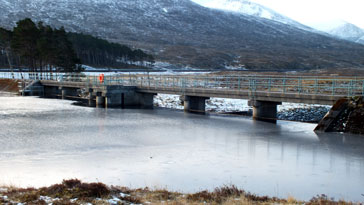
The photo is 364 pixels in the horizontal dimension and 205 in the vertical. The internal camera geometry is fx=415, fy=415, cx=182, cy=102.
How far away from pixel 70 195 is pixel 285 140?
1402 centimetres

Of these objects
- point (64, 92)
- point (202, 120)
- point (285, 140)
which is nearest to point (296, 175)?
point (285, 140)

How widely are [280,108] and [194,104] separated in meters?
7.93

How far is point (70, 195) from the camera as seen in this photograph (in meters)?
10.5

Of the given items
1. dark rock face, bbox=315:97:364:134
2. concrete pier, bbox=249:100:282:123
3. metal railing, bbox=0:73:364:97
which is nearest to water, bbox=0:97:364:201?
dark rock face, bbox=315:97:364:134

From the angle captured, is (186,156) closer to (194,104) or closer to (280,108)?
(194,104)

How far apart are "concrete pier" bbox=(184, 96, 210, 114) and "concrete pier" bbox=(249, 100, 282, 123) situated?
6.52 m

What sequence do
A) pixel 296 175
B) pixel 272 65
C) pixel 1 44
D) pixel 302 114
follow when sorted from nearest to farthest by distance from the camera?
pixel 296 175
pixel 302 114
pixel 1 44
pixel 272 65

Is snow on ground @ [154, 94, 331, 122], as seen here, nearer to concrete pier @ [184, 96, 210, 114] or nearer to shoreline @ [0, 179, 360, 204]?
concrete pier @ [184, 96, 210, 114]

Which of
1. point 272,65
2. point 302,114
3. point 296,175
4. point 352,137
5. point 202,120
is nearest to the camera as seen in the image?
point 296,175

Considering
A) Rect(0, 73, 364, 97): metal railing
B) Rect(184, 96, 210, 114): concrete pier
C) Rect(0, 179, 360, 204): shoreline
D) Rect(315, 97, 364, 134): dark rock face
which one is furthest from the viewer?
Rect(184, 96, 210, 114): concrete pier

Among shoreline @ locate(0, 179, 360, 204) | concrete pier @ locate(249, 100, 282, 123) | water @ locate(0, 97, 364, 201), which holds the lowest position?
water @ locate(0, 97, 364, 201)

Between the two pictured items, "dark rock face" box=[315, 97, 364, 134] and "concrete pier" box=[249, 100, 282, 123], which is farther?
"concrete pier" box=[249, 100, 282, 123]

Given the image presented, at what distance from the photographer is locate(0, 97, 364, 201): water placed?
13258 millimetres

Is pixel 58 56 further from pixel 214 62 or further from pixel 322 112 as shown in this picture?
pixel 214 62
